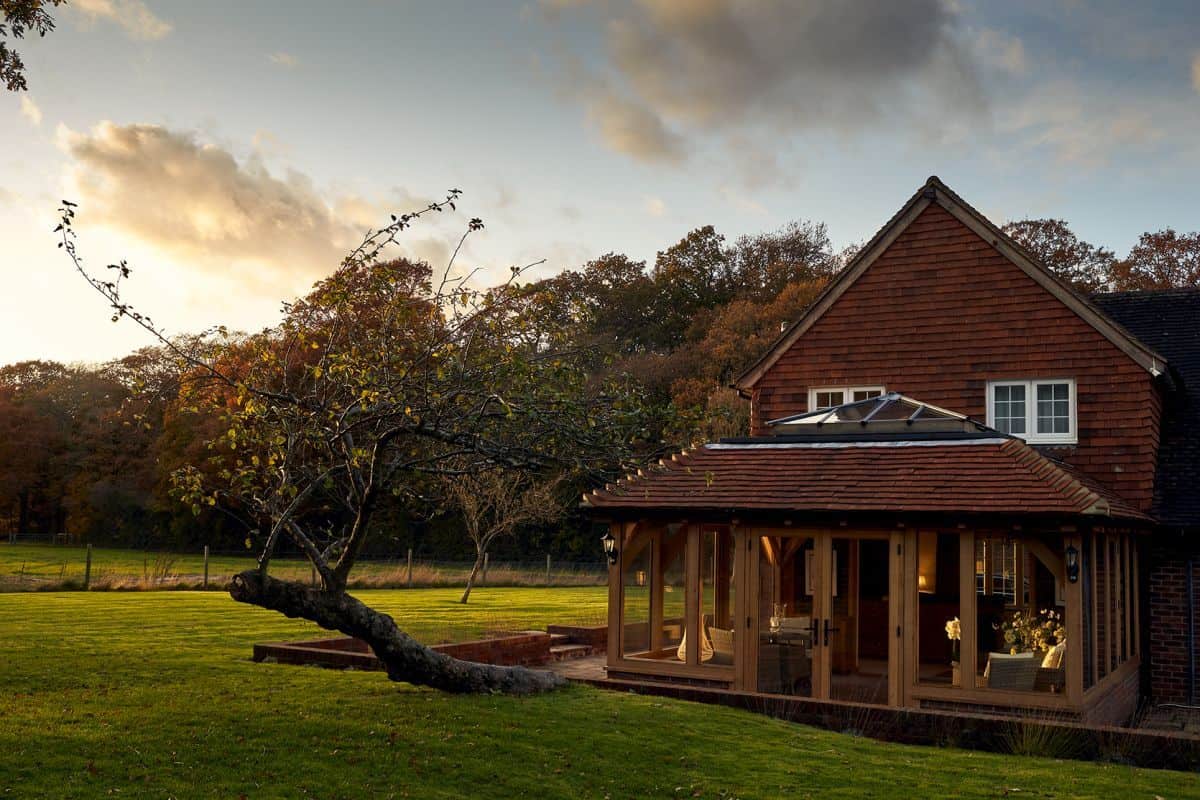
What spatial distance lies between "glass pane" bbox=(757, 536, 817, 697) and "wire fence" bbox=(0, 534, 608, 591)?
13932 millimetres

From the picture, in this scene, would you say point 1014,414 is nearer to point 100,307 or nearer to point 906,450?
point 906,450

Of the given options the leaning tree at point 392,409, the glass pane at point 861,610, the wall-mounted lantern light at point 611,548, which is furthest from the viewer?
the glass pane at point 861,610

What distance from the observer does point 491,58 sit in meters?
19.8

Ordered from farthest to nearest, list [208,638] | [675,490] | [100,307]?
[208,638] < [675,490] < [100,307]

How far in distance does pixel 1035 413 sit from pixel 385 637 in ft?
39.5

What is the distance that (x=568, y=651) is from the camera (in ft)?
61.3

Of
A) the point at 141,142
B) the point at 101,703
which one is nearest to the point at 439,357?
the point at 101,703

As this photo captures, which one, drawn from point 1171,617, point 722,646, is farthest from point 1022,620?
point 1171,617

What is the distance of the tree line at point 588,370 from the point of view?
4331 centimetres

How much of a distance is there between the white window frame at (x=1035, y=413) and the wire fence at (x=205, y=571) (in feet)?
58.4

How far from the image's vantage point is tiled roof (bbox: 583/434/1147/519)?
43.1 feet

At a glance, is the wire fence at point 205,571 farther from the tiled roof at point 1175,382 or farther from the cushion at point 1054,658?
the tiled roof at point 1175,382

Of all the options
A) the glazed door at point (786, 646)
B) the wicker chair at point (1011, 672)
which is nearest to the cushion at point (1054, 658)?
the wicker chair at point (1011, 672)

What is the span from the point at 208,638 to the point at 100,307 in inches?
361
